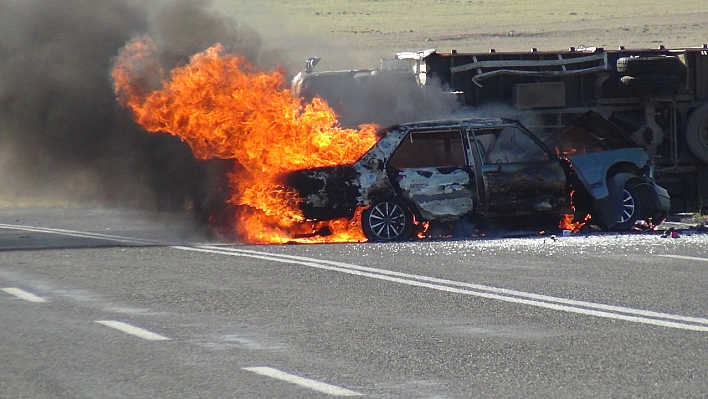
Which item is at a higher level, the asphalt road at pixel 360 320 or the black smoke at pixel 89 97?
the black smoke at pixel 89 97

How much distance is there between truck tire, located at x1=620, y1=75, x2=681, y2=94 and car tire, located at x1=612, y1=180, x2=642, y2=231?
337cm

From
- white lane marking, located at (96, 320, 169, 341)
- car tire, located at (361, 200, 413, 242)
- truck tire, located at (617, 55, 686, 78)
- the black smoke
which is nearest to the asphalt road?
white lane marking, located at (96, 320, 169, 341)

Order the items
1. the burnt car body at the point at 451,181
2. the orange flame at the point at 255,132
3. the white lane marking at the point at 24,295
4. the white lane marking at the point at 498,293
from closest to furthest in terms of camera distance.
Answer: the white lane marking at the point at 498,293 → the white lane marking at the point at 24,295 → the burnt car body at the point at 451,181 → the orange flame at the point at 255,132

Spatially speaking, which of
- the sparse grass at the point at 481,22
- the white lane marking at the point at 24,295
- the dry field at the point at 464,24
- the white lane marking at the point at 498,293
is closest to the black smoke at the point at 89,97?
the white lane marking at the point at 498,293

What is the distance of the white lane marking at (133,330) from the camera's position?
8031 millimetres

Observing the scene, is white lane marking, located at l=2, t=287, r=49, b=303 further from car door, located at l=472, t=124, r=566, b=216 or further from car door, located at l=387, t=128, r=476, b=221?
car door, located at l=472, t=124, r=566, b=216

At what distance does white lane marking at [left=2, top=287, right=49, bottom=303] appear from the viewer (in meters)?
9.70

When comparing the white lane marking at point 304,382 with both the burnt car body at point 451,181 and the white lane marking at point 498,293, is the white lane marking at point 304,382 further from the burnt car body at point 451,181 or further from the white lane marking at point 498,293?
the burnt car body at point 451,181

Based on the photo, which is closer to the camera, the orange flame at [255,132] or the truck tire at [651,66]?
the orange flame at [255,132]

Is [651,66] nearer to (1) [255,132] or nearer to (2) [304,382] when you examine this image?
(1) [255,132]

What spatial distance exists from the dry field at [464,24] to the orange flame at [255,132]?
124 feet

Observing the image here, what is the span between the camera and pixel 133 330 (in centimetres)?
830

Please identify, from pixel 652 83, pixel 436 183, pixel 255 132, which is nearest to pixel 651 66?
pixel 652 83

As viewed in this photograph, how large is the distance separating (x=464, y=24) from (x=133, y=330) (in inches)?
2829
